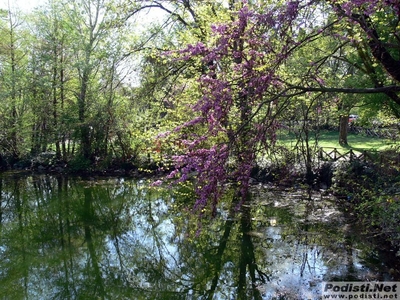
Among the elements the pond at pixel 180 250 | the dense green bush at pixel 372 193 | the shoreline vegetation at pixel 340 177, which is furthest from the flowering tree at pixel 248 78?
the dense green bush at pixel 372 193

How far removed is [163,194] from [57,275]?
6.38m

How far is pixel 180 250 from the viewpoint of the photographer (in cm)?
745

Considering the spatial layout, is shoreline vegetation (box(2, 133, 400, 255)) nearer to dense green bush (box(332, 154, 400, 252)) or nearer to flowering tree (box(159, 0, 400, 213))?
dense green bush (box(332, 154, 400, 252))

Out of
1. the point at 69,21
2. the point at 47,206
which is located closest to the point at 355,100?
the point at 47,206

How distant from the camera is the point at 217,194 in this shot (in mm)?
3791

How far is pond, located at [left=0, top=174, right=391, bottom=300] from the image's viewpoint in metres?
5.88

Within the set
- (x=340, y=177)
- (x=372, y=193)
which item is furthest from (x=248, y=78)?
(x=340, y=177)

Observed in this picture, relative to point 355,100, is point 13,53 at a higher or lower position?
higher

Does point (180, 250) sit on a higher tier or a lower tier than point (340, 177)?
lower

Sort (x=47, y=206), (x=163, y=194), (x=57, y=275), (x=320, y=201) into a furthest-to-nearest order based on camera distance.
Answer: (x=163, y=194) < (x=47, y=206) < (x=320, y=201) < (x=57, y=275)

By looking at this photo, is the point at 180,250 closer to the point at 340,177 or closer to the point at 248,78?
the point at 248,78

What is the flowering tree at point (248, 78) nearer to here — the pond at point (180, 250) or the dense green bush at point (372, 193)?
the pond at point (180, 250)

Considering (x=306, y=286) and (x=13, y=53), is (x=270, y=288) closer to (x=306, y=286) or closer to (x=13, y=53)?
(x=306, y=286)

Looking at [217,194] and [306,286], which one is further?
[306,286]
